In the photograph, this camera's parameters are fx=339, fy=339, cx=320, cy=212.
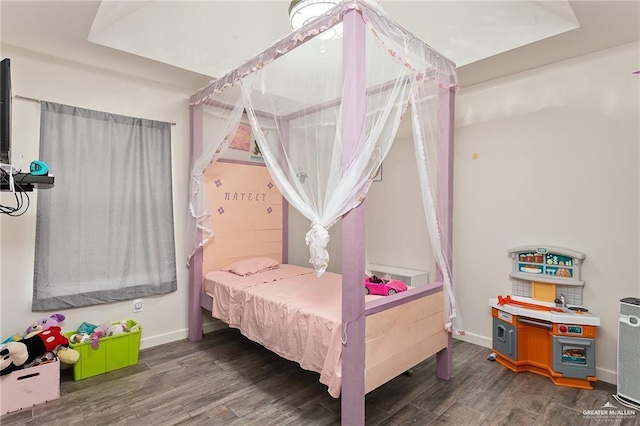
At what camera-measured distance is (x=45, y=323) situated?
8.93 feet

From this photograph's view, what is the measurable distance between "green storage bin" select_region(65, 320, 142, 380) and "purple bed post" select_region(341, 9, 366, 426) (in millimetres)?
2042

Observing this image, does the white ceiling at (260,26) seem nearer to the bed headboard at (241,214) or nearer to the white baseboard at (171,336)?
the bed headboard at (241,214)

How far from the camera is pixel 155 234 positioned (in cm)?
334

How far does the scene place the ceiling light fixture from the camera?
213 cm

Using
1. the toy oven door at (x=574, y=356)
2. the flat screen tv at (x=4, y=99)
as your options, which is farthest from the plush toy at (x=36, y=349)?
the toy oven door at (x=574, y=356)

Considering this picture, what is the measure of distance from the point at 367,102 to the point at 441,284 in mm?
1482

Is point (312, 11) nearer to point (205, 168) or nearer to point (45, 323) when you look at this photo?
point (205, 168)

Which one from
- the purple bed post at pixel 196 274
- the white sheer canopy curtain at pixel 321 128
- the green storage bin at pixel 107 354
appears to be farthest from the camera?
the purple bed post at pixel 196 274

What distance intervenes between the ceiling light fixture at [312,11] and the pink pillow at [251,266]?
2.31m

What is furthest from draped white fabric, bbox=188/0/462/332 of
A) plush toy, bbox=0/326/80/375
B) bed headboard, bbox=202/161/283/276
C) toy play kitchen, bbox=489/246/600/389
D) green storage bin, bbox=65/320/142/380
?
plush toy, bbox=0/326/80/375

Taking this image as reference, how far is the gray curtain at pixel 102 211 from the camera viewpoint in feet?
9.19

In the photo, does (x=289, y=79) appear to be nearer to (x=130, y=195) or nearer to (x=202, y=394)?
(x=130, y=195)

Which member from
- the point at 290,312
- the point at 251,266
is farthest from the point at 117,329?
the point at 290,312

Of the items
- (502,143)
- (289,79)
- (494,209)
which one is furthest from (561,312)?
(289,79)
